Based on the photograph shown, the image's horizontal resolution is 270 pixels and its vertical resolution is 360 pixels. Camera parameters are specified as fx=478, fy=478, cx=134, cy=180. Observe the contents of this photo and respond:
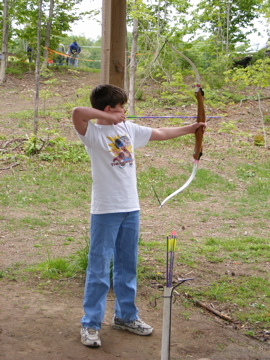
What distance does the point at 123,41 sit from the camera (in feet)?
12.3

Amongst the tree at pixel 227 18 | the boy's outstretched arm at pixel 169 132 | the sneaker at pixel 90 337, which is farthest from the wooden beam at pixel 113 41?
the tree at pixel 227 18

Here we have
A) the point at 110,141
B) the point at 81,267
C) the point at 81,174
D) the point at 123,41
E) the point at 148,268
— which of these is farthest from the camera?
the point at 81,174

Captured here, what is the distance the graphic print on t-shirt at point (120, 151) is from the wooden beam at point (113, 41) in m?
1.03

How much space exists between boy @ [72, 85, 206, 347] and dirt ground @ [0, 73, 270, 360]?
172 mm

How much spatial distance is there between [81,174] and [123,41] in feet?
17.1

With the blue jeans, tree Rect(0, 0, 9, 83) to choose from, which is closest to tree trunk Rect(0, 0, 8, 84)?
tree Rect(0, 0, 9, 83)

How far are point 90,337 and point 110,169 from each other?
3.38 feet

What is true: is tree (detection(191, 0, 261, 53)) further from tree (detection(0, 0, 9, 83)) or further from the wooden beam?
the wooden beam

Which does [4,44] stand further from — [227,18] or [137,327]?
[137,327]

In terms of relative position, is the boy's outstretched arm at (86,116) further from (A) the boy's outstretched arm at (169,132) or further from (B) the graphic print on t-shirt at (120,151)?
(A) the boy's outstretched arm at (169,132)

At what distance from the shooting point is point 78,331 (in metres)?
3.15

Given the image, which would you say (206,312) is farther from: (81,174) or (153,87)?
(153,87)

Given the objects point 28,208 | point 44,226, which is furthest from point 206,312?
point 28,208

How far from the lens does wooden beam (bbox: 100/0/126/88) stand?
3662mm
